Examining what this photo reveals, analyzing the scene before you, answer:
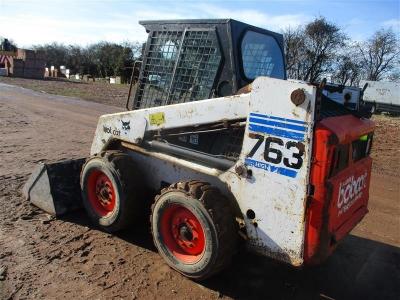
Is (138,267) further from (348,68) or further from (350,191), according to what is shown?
(348,68)

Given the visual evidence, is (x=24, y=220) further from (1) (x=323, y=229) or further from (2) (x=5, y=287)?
(1) (x=323, y=229)

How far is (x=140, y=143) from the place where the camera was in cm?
452

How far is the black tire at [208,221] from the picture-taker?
355cm

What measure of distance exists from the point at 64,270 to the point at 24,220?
131 cm

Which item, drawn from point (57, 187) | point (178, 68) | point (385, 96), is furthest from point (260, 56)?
point (385, 96)

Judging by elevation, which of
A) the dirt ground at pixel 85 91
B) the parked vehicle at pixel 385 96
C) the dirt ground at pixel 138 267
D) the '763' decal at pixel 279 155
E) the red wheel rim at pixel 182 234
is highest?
the parked vehicle at pixel 385 96

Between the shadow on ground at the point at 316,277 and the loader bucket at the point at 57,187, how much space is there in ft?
2.82

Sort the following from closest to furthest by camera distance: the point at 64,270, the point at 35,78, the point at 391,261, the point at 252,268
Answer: the point at 64,270 → the point at 252,268 → the point at 391,261 → the point at 35,78

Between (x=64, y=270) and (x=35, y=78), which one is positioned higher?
(x=35, y=78)

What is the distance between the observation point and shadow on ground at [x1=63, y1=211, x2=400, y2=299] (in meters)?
3.88

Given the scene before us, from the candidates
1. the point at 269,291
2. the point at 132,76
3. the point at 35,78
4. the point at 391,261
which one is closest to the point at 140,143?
the point at 132,76

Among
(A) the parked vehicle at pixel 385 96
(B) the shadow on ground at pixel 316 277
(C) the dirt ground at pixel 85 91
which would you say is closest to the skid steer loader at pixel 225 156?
(B) the shadow on ground at pixel 316 277

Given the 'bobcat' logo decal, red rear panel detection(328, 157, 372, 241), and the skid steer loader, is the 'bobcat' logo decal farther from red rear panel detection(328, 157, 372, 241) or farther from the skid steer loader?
red rear panel detection(328, 157, 372, 241)

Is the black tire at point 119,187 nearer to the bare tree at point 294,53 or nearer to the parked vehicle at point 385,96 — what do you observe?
the bare tree at point 294,53
